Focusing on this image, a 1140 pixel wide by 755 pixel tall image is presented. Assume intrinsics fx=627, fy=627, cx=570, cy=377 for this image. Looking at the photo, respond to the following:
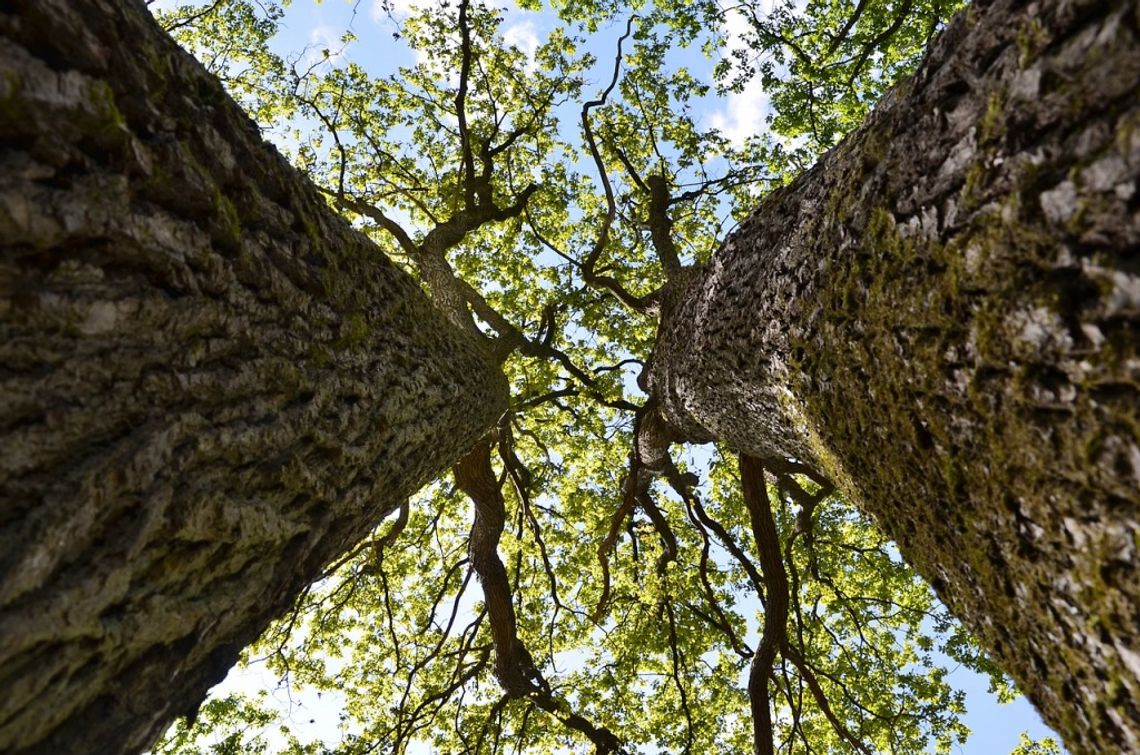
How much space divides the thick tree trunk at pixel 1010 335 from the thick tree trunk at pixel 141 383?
6.15ft

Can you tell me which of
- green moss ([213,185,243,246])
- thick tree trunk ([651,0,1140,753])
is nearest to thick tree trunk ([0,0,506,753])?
green moss ([213,185,243,246])

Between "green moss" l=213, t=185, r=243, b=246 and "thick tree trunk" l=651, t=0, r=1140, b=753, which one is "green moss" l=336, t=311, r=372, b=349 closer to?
"green moss" l=213, t=185, r=243, b=246

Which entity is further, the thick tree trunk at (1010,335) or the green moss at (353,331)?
the green moss at (353,331)

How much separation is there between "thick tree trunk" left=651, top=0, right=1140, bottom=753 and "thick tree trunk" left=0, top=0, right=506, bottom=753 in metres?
1.87

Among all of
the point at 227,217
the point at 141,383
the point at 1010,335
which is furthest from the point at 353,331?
the point at 1010,335

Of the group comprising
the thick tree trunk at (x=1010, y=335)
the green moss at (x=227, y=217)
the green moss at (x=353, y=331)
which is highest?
the green moss at (x=353, y=331)

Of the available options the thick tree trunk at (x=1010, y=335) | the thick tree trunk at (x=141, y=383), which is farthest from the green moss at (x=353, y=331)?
the thick tree trunk at (x=1010, y=335)

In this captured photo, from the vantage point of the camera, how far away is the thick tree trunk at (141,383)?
1.20 m

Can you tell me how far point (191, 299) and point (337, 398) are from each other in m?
0.77

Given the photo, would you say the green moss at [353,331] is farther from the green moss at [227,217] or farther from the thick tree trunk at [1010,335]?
the thick tree trunk at [1010,335]

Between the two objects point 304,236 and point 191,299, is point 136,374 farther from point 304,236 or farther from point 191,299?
point 304,236

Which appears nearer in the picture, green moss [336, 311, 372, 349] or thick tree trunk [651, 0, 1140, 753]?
thick tree trunk [651, 0, 1140, 753]

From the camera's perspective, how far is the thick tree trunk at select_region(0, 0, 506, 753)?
3.95ft

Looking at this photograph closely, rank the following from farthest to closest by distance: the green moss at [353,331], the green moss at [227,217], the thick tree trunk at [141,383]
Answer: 1. the green moss at [353,331]
2. the green moss at [227,217]
3. the thick tree trunk at [141,383]
